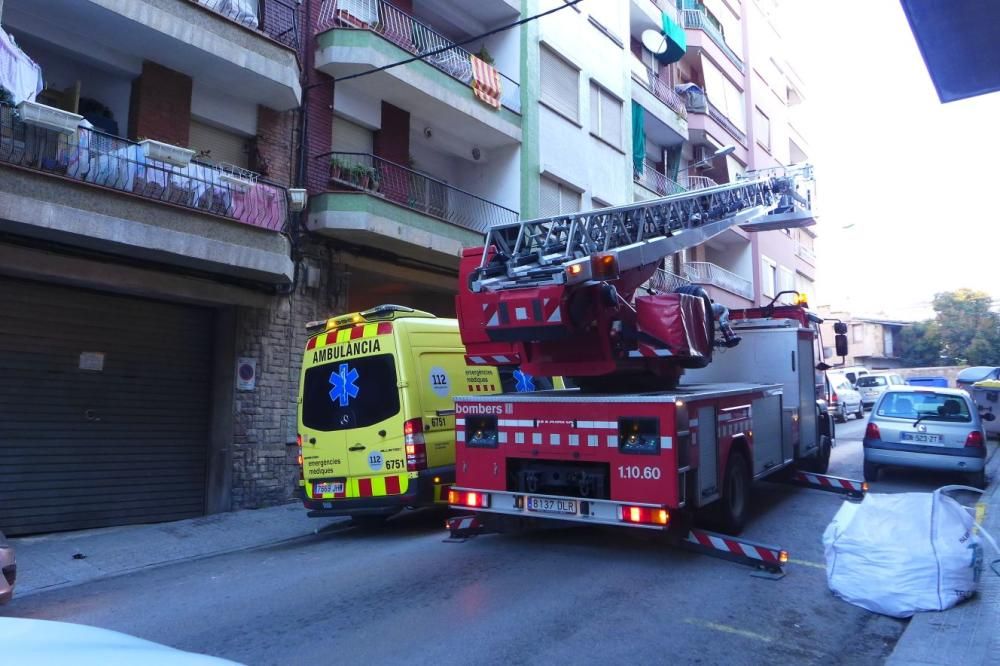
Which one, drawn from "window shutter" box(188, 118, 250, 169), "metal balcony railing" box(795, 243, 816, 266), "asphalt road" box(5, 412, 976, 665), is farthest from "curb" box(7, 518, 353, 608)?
"metal balcony railing" box(795, 243, 816, 266)

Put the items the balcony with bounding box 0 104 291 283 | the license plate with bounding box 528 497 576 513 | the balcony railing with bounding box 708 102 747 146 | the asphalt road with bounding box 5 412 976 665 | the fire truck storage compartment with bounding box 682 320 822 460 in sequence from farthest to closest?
the balcony railing with bounding box 708 102 747 146 → the fire truck storage compartment with bounding box 682 320 822 460 → the balcony with bounding box 0 104 291 283 → the license plate with bounding box 528 497 576 513 → the asphalt road with bounding box 5 412 976 665

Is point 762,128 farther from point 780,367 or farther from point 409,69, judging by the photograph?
point 780,367

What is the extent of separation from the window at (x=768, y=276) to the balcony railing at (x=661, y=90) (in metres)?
8.48

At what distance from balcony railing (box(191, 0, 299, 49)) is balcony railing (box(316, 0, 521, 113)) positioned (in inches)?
19.6

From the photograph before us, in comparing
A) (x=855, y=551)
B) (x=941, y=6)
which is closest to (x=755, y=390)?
(x=855, y=551)

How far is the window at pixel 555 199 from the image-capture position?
57.8ft

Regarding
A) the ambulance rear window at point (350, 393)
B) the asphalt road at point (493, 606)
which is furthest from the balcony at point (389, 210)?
the asphalt road at point (493, 606)

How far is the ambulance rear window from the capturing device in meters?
8.28

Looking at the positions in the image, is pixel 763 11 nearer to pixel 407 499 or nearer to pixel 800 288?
pixel 800 288

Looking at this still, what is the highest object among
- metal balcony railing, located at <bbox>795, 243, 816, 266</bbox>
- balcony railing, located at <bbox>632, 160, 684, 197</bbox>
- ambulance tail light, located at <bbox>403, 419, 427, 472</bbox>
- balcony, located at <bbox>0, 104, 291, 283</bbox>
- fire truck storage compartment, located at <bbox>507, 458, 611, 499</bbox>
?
metal balcony railing, located at <bbox>795, 243, 816, 266</bbox>

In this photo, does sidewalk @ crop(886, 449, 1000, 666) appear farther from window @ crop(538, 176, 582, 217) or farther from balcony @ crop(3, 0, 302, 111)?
window @ crop(538, 176, 582, 217)

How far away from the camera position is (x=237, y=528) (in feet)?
32.0

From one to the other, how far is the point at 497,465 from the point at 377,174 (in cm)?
795

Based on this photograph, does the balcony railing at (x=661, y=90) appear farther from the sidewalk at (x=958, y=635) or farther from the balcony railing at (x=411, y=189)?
the sidewalk at (x=958, y=635)
